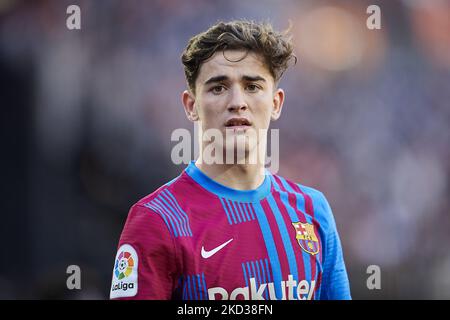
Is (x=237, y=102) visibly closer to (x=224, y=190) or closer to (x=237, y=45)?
(x=237, y=45)

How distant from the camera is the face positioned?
8.05 ft

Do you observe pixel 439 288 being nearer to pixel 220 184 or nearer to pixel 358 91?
pixel 358 91

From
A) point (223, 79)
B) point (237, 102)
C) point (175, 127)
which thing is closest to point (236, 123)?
point (237, 102)

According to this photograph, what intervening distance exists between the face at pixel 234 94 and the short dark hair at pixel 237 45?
0.10 ft

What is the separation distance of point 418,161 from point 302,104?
1.48 meters

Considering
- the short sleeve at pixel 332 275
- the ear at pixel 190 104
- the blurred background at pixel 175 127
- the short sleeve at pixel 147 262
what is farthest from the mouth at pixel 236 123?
the blurred background at pixel 175 127

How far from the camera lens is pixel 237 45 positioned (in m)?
2.54

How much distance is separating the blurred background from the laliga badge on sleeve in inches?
139

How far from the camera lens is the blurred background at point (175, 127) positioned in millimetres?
5836

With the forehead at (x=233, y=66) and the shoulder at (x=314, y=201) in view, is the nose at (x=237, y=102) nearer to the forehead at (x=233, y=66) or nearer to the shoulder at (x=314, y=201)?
the forehead at (x=233, y=66)

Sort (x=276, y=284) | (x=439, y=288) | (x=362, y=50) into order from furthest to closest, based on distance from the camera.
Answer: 1. (x=362, y=50)
2. (x=439, y=288)
3. (x=276, y=284)

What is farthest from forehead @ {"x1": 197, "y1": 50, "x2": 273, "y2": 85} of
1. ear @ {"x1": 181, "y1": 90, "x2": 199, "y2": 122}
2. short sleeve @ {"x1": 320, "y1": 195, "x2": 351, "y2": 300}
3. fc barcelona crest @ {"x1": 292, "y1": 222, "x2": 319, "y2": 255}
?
short sleeve @ {"x1": 320, "y1": 195, "x2": 351, "y2": 300}

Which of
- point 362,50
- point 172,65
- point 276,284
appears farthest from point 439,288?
point 276,284

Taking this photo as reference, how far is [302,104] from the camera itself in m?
6.56
